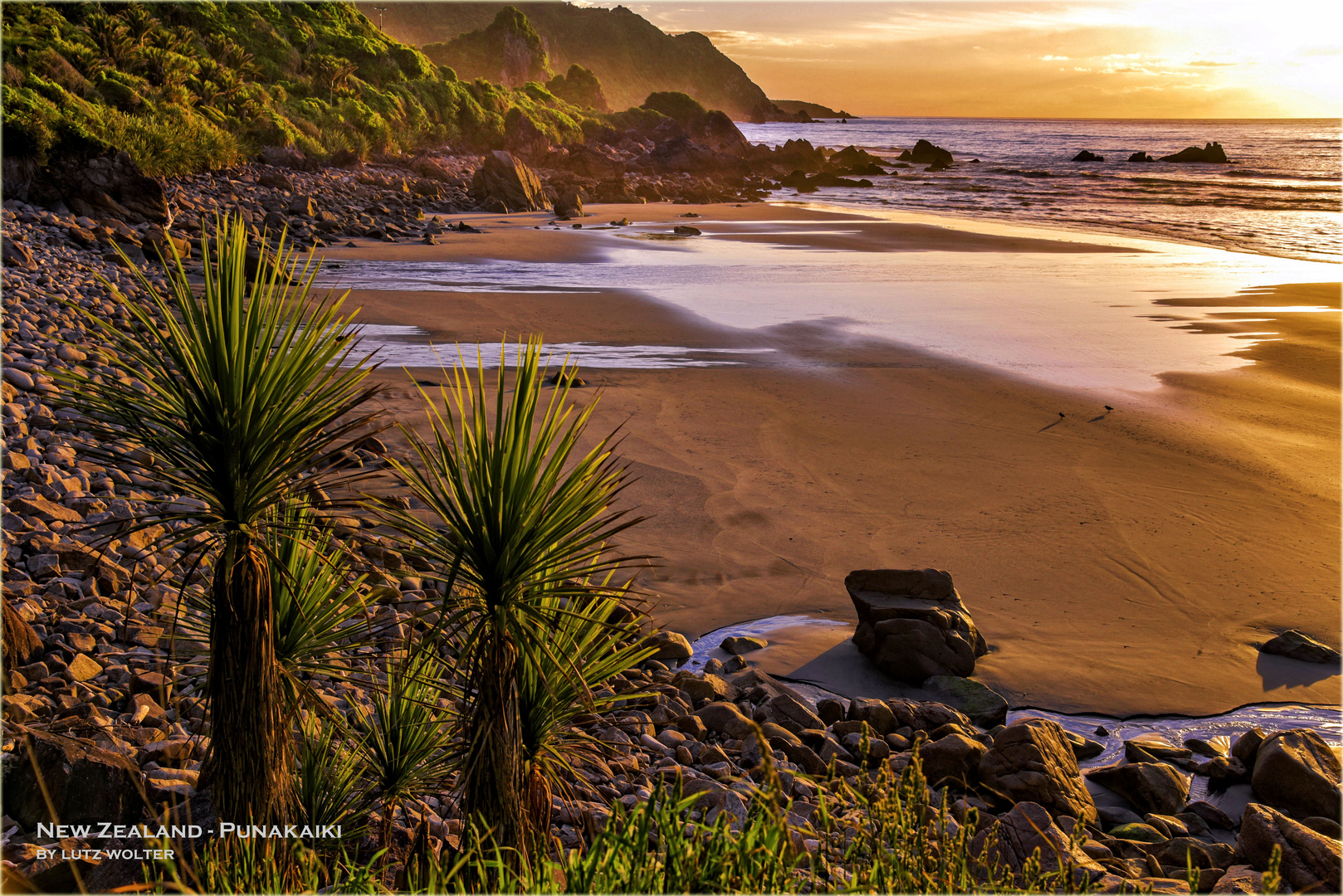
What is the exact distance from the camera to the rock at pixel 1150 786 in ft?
14.2

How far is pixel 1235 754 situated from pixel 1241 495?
4606 mm

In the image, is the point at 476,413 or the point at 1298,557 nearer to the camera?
the point at 476,413

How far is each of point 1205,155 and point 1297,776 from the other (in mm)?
74711

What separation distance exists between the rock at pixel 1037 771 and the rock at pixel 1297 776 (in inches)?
37.8

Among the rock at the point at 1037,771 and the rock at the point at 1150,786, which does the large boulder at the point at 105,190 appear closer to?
the rock at the point at 1037,771

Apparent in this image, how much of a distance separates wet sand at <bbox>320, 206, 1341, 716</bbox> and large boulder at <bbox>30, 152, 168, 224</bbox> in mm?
9072

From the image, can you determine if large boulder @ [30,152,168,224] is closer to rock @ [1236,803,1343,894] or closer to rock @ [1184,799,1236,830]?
rock @ [1184,799,1236,830]

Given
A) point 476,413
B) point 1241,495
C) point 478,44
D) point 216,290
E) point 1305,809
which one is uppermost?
point 478,44

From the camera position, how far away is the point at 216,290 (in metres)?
2.45

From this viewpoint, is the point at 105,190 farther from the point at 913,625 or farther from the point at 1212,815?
the point at 1212,815

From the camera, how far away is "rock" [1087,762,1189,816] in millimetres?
4332

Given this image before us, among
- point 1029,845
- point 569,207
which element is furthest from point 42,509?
point 569,207

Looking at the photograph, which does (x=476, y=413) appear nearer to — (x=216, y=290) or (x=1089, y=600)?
(x=216, y=290)

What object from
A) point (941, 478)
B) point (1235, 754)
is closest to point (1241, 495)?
point (941, 478)
